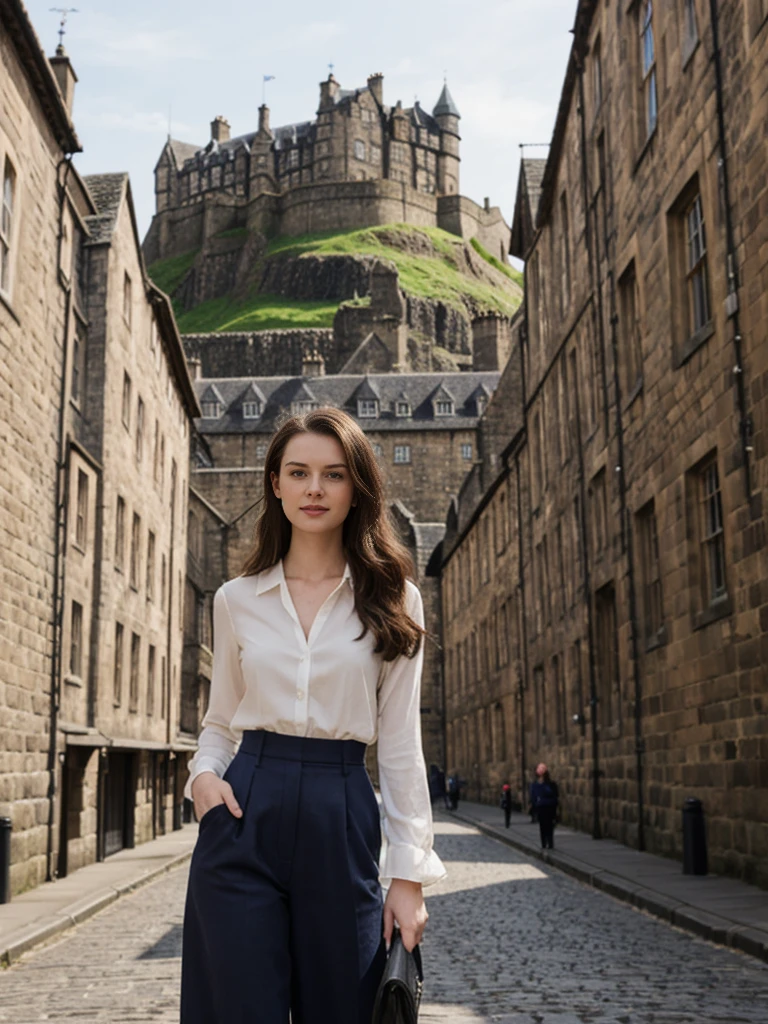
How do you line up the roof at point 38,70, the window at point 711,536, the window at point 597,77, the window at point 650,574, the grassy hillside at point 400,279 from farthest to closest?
the grassy hillside at point 400,279 → the window at point 597,77 → the window at point 650,574 → the window at point 711,536 → the roof at point 38,70

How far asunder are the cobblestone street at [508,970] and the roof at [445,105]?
121015mm

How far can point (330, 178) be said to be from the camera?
118m

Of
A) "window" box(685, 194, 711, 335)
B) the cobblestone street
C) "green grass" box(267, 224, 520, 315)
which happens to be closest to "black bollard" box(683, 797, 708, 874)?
the cobblestone street

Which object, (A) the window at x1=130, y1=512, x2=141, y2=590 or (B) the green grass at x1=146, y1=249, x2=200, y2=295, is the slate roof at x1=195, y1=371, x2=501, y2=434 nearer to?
(A) the window at x1=130, y1=512, x2=141, y2=590

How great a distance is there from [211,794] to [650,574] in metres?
15.4

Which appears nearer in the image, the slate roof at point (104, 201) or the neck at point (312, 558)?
the neck at point (312, 558)

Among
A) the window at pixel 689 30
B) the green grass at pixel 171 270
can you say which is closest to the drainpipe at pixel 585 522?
the window at pixel 689 30

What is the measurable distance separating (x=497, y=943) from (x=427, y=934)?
33.0 inches

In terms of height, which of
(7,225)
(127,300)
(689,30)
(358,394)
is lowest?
(7,225)

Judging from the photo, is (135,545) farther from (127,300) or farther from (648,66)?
(648,66)

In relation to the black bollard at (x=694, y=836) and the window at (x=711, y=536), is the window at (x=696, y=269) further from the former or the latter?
the black bollard at (x=694, y=836)

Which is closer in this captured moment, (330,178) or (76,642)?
(76,642)

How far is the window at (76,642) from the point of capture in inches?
741

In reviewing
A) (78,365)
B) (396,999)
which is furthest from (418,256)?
(396,999)
